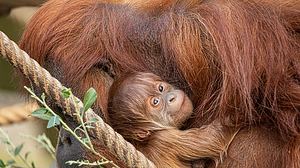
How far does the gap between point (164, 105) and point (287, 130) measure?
14.1 inches

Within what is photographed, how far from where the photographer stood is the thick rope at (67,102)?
208 cm

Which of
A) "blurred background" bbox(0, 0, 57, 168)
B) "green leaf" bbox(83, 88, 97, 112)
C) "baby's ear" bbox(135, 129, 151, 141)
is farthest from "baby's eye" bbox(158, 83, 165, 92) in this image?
"blurred background" bbox(0, 0, 57, 168)

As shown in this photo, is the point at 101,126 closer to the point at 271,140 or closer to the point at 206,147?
the point at 206,147

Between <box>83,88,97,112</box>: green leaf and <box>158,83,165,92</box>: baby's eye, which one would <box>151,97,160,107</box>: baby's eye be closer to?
<box>158,83,165,92</box>: baby's eye

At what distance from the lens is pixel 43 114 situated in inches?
85.7

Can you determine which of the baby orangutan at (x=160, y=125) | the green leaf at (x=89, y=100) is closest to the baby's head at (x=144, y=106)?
the baby orangutan at (x=160, y=125)

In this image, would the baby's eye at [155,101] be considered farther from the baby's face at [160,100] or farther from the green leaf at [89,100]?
the green leaf at [89,100]

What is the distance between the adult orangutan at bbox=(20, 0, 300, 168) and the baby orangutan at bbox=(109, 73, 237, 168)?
1.7 inches

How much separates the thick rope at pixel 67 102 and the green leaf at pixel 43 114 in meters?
0.08

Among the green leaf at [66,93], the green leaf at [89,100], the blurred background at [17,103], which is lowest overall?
the blurred background at [17,103]

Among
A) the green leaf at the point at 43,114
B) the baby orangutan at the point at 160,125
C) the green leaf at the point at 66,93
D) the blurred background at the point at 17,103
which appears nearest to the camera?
the green leaf at the point at 66,93

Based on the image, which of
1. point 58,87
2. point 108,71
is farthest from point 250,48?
point 58,87

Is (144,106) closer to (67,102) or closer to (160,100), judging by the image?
(160,100)

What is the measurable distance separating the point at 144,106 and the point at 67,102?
341mm
